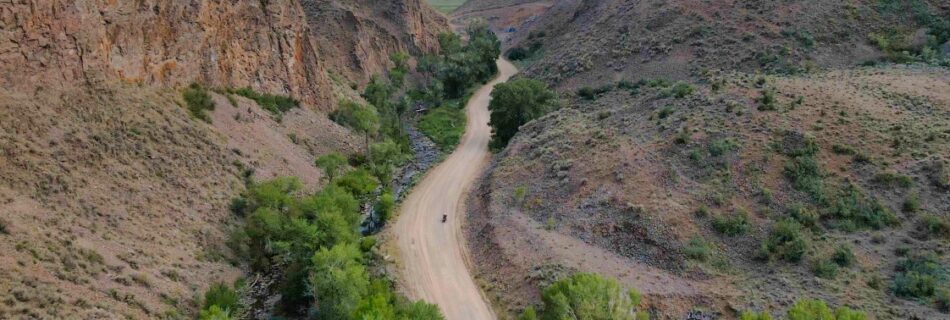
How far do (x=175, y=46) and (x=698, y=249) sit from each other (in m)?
43.2

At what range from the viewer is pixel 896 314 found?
1172 inches

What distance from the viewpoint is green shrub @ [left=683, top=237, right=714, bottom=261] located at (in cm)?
3638

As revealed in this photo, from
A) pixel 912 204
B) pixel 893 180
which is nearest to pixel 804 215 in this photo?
pixel 912 204

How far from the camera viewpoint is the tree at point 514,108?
214ft

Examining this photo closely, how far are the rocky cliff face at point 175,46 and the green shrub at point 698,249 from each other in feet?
135

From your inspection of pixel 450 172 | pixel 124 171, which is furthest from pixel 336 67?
pixel 124 171

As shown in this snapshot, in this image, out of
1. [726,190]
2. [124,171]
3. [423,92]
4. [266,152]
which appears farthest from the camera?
[423,92]

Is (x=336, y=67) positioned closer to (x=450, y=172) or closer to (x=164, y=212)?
(x=450, y=172)

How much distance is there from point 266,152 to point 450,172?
17.4 meters

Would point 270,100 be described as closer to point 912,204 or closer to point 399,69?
point 399,69

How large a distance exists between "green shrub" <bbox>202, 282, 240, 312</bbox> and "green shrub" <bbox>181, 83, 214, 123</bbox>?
57.5 feet

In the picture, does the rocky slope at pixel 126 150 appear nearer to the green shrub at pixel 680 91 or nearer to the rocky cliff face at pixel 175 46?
the rocky cliff face at pixel 175 46

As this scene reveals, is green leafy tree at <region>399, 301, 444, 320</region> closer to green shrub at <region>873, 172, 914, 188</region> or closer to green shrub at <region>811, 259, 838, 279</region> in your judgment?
green shrub at <region>811, 259, 838, 279</region>

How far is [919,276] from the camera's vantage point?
31.5 metres
